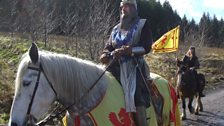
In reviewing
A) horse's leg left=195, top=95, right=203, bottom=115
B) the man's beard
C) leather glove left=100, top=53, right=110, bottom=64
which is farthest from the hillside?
horse's leg left=195, top=95, right=203, bottom=115

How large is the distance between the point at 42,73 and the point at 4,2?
18.9 m

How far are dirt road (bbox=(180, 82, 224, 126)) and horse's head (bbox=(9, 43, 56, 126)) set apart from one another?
956 centimetres

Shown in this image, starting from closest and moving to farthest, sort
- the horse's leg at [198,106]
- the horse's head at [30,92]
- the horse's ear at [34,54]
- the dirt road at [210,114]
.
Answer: the horse's head at [30,92] < the horse's ear at [34,54] < the dirt road at [210,114] < the horse's leg at [198,106]

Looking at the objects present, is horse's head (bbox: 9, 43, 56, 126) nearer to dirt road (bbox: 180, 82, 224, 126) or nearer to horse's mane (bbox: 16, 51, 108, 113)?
horse's mane (bbox: 16, 51, 108, 113)

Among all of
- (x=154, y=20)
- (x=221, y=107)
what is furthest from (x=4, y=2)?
(x=154, y=20)

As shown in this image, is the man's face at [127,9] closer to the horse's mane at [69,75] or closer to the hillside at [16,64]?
the horse's mane at [69,75]

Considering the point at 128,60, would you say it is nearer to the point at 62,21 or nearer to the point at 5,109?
the point at 5,109

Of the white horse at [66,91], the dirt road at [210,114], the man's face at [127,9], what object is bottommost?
the dirt road at [210,114]

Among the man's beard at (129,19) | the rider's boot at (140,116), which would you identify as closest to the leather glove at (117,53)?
the man's beard at (129,19)

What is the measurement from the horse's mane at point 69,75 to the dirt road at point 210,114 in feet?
29.0

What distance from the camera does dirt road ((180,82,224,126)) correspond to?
1435cm

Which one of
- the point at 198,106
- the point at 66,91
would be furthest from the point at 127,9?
the point at 198,106

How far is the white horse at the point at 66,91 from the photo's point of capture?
15.8ft

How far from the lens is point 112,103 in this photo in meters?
5.61
